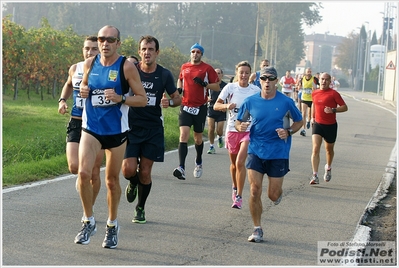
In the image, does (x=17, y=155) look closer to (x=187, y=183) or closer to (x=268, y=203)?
(x=187, y=183)

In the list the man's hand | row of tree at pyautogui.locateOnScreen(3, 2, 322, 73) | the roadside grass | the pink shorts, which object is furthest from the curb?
row of tree at pyautogui.locateOnScreen(3, 2, 322, 73)

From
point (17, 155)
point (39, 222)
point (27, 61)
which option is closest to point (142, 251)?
point (39, 222)

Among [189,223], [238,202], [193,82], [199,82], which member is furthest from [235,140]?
[193,82]

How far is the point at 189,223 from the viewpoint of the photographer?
29.2 feet

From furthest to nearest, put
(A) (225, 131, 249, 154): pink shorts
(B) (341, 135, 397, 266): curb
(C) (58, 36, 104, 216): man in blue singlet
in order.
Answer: (A) (225, 131, 249, 154): pink shorts < (C) (58, 36, 104, 216): man in blue singlet < (B) (341, 135, 397, 266): curb

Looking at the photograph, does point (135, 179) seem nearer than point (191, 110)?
Yes

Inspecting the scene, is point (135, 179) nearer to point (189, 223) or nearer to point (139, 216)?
point (139, 216)

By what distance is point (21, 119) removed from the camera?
71.3 feet

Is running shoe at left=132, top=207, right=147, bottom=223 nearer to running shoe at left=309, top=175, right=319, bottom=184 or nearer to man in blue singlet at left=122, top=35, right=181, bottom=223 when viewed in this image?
man in blue singlet at left=122, top=35, right=181, bottom=223

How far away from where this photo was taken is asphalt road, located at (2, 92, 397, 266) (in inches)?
281

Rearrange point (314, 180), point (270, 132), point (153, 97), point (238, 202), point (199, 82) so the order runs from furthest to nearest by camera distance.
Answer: point (314, 180)
point (199, 82)
point (238, 202)
point (153, 97)
point (270, 132)

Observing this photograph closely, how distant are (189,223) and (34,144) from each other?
23.5 feet

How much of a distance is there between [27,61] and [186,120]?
1999cm

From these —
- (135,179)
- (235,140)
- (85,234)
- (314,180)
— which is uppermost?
(235,140)
